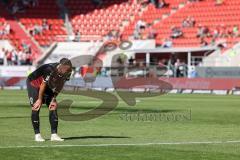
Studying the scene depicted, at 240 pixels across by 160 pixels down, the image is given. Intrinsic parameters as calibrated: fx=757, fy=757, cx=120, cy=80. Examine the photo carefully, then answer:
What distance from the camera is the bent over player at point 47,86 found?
51.2 feet

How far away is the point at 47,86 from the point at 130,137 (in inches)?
102

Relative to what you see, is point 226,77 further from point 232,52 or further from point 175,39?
point 175,39

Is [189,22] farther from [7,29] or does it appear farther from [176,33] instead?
[7,29]

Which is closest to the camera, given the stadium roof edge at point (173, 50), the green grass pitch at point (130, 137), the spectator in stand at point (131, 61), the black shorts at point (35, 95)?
the green grass pitch at point (130, 137)

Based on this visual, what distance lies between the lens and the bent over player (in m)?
15.6

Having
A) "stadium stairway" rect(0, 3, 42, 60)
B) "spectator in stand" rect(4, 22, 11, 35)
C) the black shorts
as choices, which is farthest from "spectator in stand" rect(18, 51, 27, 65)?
the black shorts

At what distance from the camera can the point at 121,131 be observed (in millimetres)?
19281

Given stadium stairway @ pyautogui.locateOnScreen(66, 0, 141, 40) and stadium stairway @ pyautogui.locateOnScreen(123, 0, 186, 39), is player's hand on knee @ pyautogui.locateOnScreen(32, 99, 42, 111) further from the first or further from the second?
stadium stairway @ pyautogui.locateOnScreen(66, 0, 141, 40)

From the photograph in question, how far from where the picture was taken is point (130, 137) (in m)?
17.4

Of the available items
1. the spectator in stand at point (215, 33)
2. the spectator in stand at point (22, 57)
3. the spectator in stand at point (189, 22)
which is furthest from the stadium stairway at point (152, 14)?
the spectator in stand at point (22, 57)

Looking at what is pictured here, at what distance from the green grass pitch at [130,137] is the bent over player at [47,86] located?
1.80 ft

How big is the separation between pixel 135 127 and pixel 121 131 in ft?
5.18

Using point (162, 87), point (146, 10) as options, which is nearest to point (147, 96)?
point (162, 87)

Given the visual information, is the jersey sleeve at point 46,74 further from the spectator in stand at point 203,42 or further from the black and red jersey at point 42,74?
the spectator in stand at point 203,42
